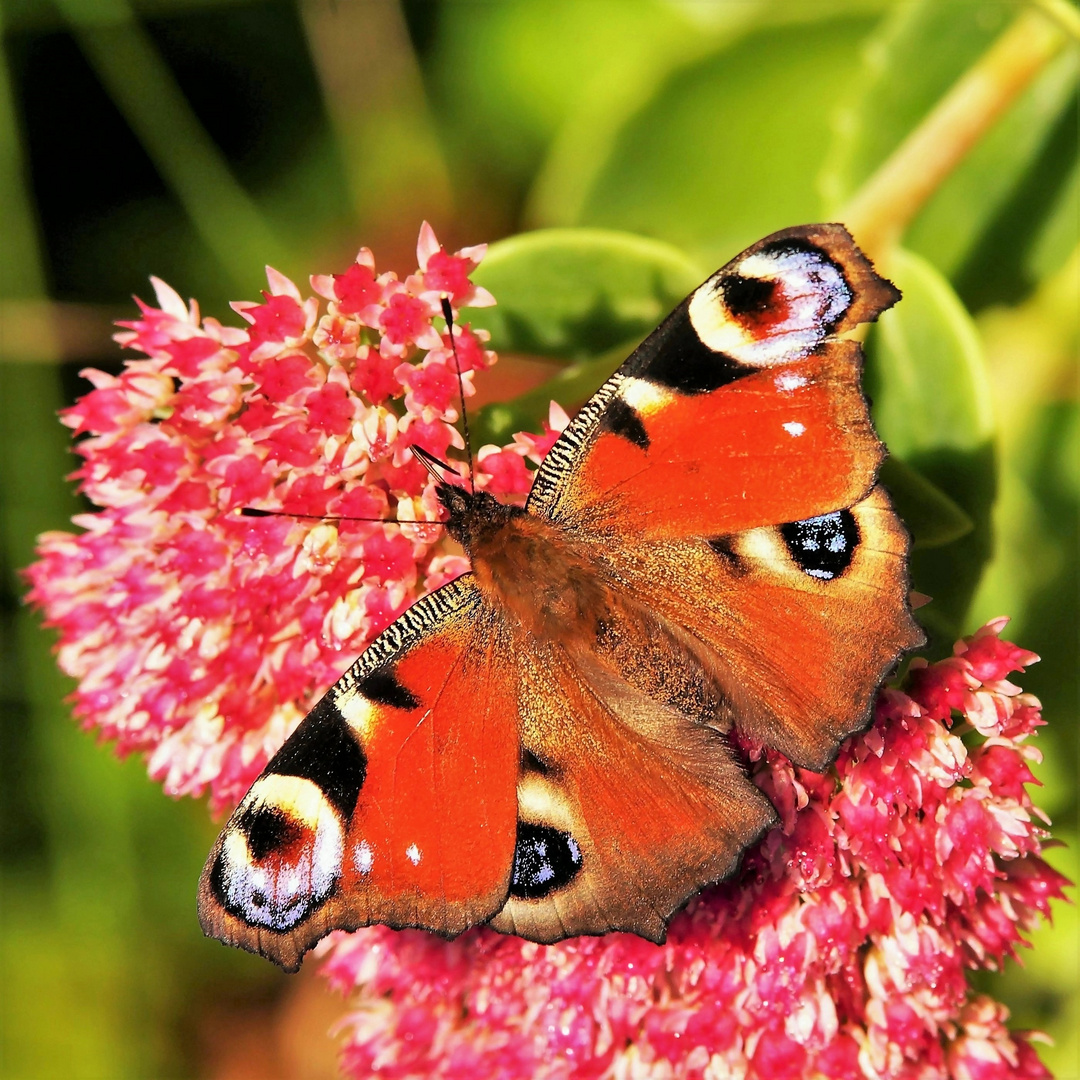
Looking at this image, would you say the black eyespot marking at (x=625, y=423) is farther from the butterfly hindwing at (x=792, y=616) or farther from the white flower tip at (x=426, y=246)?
the white flower tip at (x=426, y=246)

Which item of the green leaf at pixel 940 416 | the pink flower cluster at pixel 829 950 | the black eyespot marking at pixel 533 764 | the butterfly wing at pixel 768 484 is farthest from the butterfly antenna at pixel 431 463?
the green leaf at pixel 940 416

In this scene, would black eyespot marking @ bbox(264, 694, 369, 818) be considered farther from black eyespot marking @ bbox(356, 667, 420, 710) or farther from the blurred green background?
the blurred green background

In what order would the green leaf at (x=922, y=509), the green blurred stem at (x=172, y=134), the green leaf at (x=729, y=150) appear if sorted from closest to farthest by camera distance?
the green leaf at (x=922, y=509) < the green leaf at (x=729, y=150) < the green blurred stem at (x=172, y=134)

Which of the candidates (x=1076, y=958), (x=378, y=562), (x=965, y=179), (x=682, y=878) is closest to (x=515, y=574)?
(x=378, y=562)

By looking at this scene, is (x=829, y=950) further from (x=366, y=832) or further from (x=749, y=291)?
(x=749, y=291)

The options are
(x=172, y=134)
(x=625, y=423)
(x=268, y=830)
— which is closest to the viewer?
(x=268, y=830)

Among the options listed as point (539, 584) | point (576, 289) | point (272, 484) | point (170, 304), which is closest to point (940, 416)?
point (576, 289)
